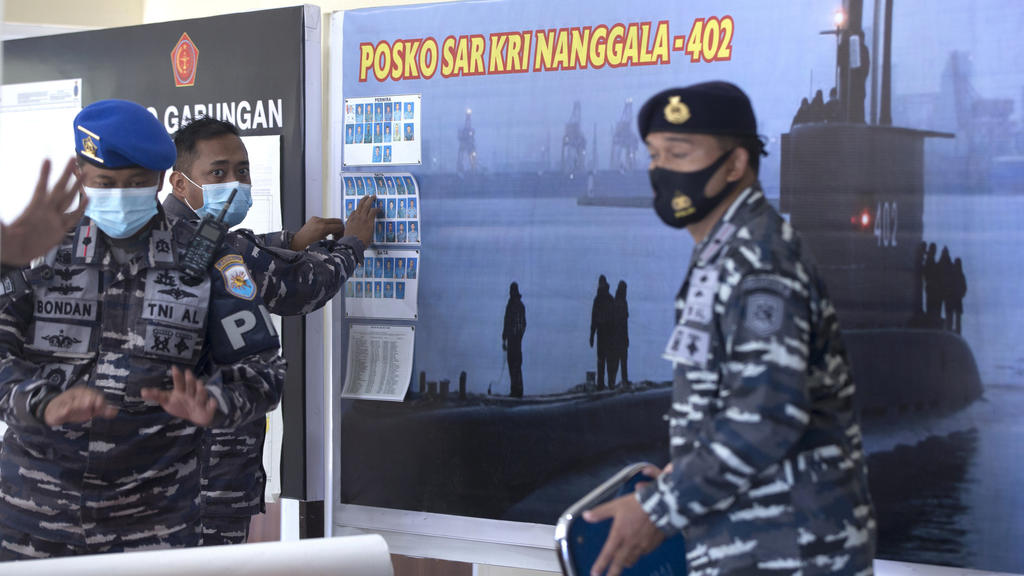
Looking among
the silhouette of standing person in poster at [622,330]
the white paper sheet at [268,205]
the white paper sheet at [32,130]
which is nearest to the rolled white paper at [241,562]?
the silhouette of standing person in poster at [622,330]

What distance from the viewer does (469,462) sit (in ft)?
8.08

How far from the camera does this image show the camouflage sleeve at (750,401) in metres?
1.28

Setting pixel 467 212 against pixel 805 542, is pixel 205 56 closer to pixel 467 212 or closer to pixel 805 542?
pixel 467 212

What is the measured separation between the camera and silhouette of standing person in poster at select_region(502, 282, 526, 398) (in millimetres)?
2402

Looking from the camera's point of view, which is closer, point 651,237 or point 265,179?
point 651,237

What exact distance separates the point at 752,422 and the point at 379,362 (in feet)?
4.78

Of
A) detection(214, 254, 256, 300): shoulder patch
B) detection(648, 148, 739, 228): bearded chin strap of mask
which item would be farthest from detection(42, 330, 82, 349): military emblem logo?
detection(648, 148, 739, 228): bearded chin strap of mask

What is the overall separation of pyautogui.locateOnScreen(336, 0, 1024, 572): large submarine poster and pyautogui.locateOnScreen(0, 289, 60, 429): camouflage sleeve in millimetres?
958

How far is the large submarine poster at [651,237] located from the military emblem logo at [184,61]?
0.58 m

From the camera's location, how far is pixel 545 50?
2.36 metres

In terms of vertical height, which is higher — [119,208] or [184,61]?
[184,61]

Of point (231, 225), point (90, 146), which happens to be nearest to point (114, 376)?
point (90, 146)

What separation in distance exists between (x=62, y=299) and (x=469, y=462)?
107 centimetres

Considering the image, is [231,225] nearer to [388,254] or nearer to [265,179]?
[265,179]
